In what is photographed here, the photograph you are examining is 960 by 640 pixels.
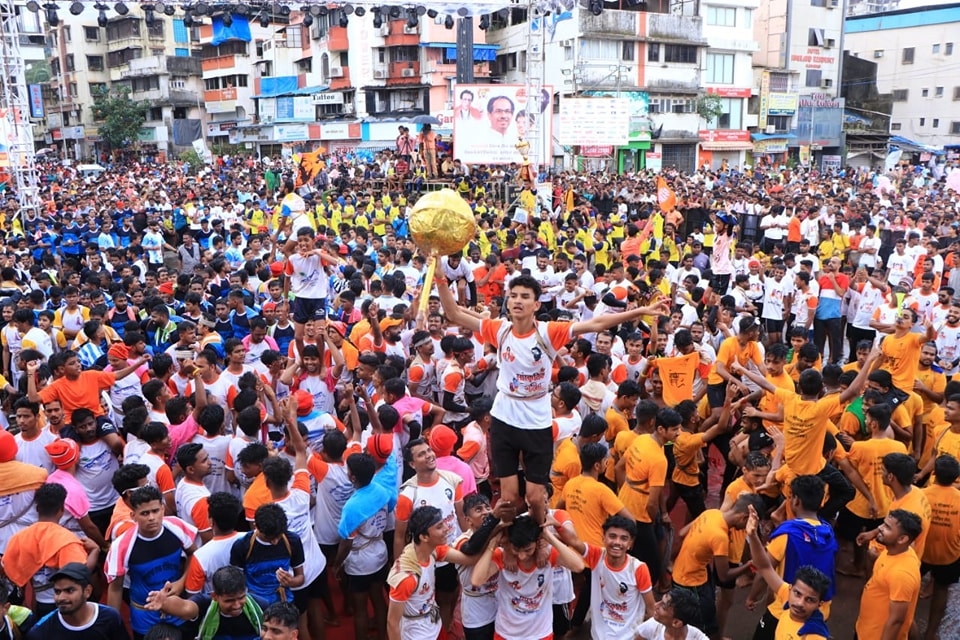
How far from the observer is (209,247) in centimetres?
1462

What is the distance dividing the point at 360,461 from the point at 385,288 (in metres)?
4.50

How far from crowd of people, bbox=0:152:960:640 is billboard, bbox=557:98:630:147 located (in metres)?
11.7

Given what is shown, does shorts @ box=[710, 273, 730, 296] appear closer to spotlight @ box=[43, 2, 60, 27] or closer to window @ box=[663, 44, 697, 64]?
spotlight @ box=[43, 2, 60, 27]

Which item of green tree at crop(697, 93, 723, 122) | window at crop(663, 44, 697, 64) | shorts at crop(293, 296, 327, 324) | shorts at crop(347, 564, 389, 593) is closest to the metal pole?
window at crop(663, 44, 697, 64)

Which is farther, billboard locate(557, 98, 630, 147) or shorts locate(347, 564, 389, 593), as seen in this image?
billboard locate(557, 98, 630, 147)

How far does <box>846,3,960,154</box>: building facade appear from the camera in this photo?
147 feet

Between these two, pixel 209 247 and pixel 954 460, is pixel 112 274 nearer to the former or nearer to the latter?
pixel 209 247

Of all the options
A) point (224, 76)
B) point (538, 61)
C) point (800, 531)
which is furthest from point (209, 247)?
point (224, 76)

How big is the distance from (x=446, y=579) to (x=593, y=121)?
18.1m

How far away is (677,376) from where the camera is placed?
6.96m

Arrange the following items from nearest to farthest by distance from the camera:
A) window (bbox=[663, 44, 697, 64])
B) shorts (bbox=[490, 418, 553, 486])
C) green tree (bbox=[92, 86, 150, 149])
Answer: shorts (bbox=[490, 418, 553, 486]) → window (bbox=[663, 44, 697, 64]) → green tree (bbox=[92, 86, 150, 149])

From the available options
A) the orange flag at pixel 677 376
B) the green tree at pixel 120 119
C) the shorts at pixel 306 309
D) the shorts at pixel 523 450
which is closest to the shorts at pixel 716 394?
the orange flag at pixel 677 376

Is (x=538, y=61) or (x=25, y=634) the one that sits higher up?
(x=538, y=61)

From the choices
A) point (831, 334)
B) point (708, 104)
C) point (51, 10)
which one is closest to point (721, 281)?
point (831, 334)
